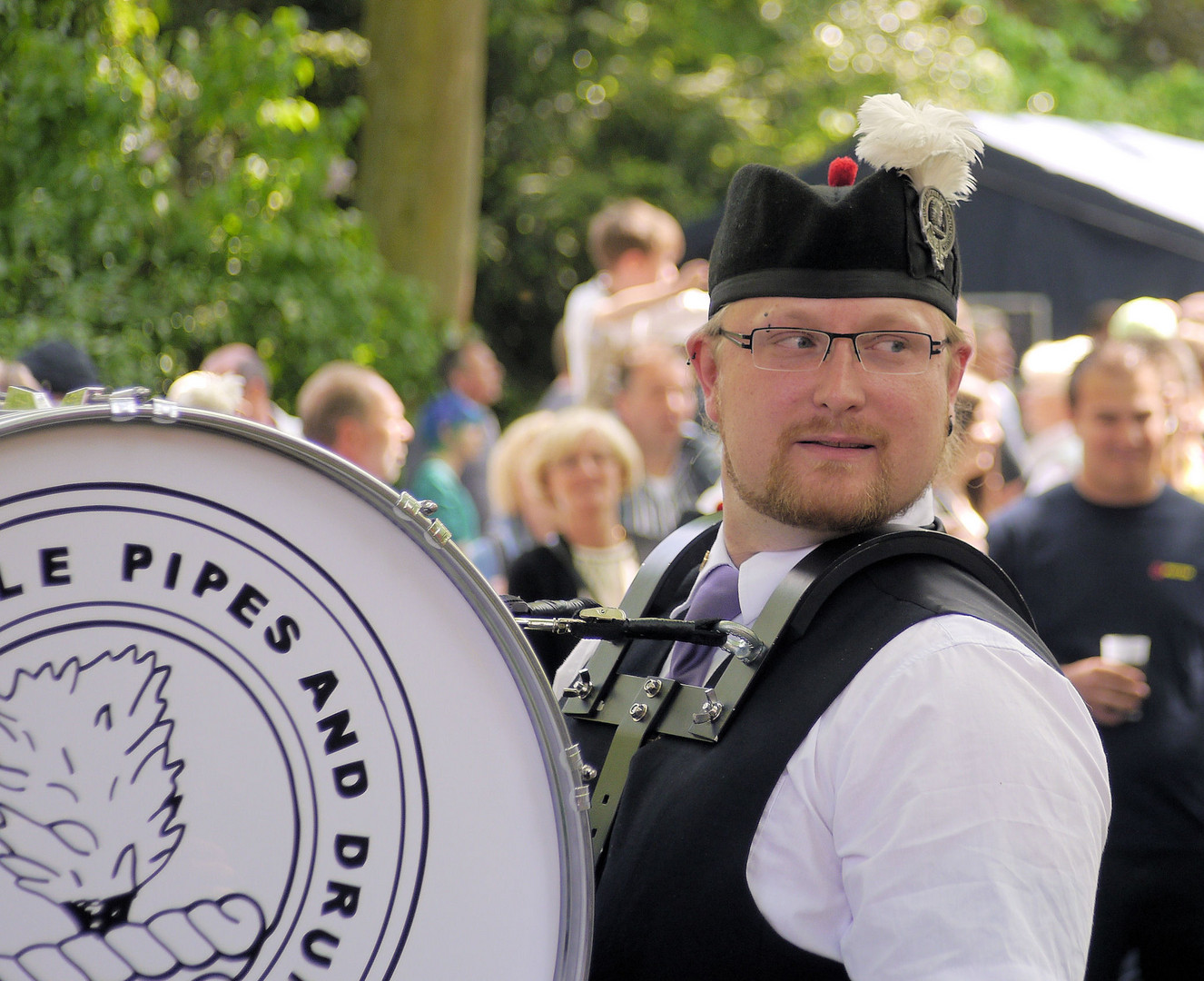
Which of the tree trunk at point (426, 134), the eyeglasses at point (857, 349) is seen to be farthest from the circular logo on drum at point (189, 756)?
the tree trunk at point (426, 134)

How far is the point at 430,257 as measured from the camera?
9289mm

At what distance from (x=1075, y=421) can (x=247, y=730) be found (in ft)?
10.2

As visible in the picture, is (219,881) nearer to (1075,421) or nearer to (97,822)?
(97,822)

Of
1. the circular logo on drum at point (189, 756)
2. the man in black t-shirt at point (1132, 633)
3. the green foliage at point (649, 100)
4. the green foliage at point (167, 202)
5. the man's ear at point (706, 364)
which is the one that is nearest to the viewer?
the circular logo on drum at point (189, 756)

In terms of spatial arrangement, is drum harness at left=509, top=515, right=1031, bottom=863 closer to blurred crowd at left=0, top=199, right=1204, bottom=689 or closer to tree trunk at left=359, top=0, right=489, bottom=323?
blurred crowd at left=0, top=199, right=1204, bottom=689

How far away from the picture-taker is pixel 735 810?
1.44m

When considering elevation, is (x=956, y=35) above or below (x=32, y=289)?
above

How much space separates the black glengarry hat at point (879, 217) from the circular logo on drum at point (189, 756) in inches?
29.3

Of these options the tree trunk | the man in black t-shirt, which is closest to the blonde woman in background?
the man in black t-shirt

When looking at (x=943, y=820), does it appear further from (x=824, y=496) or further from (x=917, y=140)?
(x=917, y=140)

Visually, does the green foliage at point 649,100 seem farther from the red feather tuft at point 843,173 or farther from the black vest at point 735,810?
the black vest at point 735,810

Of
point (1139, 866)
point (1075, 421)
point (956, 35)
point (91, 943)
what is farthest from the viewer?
point (956, 35)

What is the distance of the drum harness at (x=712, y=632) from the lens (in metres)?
1.53

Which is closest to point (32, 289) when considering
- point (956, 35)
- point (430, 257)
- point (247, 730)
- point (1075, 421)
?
point (1075, 421)
